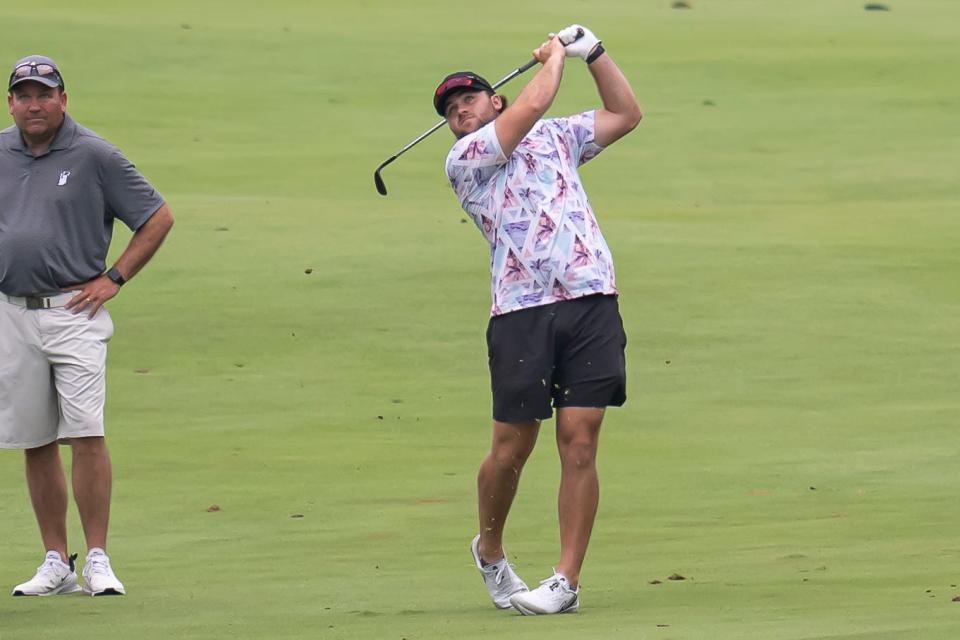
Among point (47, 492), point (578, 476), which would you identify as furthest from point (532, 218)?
point (47, 492)

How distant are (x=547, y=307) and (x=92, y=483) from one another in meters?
1.81

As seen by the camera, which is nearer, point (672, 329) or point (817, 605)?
point (817, 605)

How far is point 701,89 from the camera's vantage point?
2175 cm

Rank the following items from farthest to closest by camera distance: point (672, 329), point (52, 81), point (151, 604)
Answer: point (672, 329), point (52, 81), point (151, 604)

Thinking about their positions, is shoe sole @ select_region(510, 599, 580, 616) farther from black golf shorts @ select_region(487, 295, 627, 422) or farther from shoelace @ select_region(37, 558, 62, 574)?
shoelace @ select_region(37, 558, 62, 574)

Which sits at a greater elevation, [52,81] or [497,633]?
[52,81]

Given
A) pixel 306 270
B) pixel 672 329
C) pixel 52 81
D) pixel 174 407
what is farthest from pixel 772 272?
pixel 52 81

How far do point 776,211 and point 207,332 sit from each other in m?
5.05

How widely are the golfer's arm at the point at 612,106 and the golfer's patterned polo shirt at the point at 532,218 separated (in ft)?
0.68

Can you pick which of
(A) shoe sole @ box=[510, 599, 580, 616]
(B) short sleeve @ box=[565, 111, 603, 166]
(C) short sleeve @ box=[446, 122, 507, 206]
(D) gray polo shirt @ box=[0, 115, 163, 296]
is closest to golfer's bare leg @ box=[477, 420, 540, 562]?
(A) shoe sole @ box=[510, 599, 580, 616]

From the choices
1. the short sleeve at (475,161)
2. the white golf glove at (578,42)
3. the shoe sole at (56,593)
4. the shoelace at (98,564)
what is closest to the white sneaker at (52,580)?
the shoe sole at (56,593)

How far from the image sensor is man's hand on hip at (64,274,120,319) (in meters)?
7.48

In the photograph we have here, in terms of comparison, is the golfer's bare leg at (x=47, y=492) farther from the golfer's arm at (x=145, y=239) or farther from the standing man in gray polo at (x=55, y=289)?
the golfer's arm at (x=145, y=239)

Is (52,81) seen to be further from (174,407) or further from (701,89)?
(701,89)
